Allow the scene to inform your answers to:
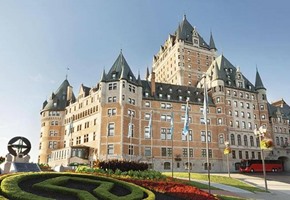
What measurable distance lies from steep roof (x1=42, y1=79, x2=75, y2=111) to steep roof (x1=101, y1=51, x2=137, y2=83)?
19197 mm

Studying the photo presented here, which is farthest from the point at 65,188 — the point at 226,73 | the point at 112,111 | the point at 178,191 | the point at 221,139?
the point at 226,73

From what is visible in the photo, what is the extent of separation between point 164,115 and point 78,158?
882 inches

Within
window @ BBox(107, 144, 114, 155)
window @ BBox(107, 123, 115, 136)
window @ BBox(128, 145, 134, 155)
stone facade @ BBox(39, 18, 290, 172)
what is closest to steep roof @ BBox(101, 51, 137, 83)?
stone facade @ BBox(39, 18, 290, 172)

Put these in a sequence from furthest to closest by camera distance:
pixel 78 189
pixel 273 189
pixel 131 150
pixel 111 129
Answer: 1. pixel 111 129
2. pixel 131 150
3. pixel 273 189
4. pixel 78 189

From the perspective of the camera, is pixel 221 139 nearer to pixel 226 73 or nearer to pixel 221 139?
pixel 221 139

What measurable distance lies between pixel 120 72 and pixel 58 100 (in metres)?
24.0

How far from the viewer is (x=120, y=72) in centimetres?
6575

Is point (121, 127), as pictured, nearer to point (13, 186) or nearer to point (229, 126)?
point (229, 126)

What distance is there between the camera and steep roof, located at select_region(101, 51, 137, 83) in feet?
212

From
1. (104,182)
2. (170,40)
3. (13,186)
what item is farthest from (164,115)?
(13,186)

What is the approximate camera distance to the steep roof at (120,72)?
64.5m

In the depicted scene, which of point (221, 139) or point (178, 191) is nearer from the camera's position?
point (178, 191)

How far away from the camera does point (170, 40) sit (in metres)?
103

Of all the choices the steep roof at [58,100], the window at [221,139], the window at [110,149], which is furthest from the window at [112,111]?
the window at [221,139]
